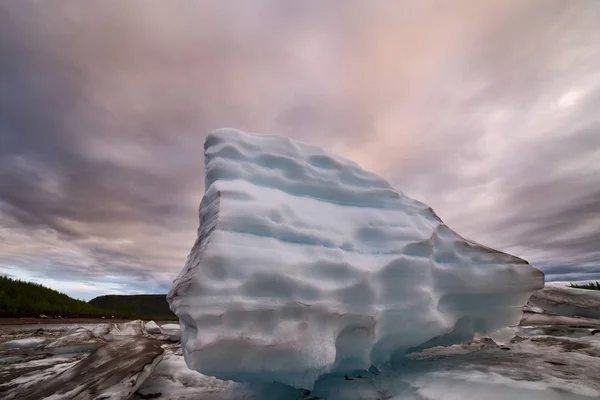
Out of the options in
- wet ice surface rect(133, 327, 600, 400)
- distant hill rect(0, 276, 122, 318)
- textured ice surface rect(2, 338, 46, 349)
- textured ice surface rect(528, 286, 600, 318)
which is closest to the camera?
wet ice surface rect(133, 327, 600, 400)

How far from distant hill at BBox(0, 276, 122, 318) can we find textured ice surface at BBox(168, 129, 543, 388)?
1776 cm

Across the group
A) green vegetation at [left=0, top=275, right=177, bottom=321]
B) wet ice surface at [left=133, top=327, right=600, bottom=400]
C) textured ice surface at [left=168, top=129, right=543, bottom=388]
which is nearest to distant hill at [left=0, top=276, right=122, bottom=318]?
green vegetation at [left=0, top=275, right=177, bottom=321]

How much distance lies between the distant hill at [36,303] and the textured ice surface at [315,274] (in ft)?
58.3

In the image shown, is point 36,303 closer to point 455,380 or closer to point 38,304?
point 38,304

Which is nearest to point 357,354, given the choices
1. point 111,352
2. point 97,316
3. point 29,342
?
point 111,352

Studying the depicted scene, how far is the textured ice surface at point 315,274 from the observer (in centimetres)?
239

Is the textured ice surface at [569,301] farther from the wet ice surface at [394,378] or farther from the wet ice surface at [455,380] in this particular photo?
the wet ice surface at [455,380]

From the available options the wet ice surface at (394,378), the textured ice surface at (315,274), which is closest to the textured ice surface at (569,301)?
the wet ice surface at (394,378)

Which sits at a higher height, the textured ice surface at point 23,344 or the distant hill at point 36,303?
the distant hill at point 36,303

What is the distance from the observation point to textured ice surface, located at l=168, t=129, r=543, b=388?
7.83ft

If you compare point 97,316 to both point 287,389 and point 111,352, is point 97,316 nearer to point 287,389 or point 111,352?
point 111,352

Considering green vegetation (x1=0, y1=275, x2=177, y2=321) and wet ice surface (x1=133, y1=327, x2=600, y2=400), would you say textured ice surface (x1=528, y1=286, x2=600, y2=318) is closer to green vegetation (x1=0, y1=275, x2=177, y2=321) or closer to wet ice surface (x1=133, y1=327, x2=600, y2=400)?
wet ice surface (x1=133, y1=327, x2=600, y2=400)

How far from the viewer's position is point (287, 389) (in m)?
3.11

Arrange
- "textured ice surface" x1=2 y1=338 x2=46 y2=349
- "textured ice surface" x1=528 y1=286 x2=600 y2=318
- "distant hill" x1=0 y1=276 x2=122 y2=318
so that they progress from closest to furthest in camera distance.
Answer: "textured ice surface" x1=2 y1=338 x2=46 y2=349, "textured ice surface" x1=528 y1=286 x2=600 y2=318, "distant hill" x1=0 y1=276 x2=122 y2=318
